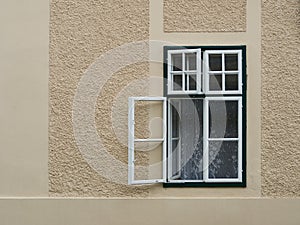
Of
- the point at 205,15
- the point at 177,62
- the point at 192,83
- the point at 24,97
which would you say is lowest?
the point at 24,97

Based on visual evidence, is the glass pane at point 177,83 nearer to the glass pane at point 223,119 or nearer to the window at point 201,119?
the window at point 201,119

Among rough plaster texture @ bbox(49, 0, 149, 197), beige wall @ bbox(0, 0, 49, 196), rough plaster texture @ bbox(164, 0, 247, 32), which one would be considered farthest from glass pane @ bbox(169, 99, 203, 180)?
beige wall @ bbox(0, 0, 49, 196)

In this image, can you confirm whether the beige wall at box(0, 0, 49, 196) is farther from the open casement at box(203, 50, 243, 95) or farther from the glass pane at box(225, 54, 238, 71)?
the glass pane at box(225, 54, 238, 71)

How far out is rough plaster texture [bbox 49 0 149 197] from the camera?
29.6 ft

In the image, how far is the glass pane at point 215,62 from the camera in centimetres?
898

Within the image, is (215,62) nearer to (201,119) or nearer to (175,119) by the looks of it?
(201,119)

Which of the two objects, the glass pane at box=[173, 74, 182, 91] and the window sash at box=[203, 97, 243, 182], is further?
the glass pane at box=[173, 74, 182, 91]

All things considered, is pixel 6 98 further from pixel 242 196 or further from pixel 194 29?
pixel 242 196

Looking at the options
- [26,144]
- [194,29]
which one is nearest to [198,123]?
[194,29]

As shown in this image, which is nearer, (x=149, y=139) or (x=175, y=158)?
(x=149, y=139)

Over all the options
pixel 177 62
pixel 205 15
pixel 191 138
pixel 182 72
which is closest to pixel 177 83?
pixel 182 72

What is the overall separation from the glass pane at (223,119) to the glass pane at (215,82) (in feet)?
0.61

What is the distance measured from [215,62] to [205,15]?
633 mm

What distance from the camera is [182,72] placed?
8977 mm
